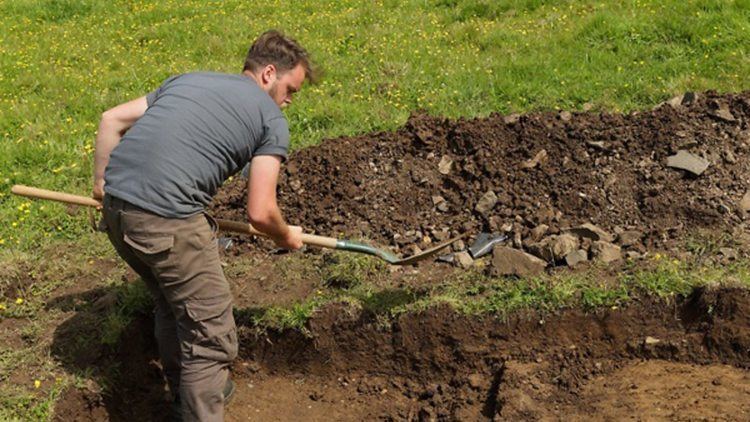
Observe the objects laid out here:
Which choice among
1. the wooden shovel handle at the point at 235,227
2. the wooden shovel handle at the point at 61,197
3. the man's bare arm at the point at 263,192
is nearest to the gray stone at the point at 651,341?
the wooden shovel handle at the point at 235,227

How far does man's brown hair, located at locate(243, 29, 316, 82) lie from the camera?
404cm

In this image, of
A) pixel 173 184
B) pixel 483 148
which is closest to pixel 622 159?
pixel 483 148

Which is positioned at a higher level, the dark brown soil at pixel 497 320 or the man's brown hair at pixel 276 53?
the man's brown hair at pixel 276 53

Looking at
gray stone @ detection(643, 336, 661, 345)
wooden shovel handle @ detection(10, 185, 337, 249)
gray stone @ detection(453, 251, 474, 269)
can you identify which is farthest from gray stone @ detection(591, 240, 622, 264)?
wooden shovel handle @ detection(10, 185, 337, 249)

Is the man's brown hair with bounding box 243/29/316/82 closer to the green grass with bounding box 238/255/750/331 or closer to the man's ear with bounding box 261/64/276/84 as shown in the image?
the man's ear with bounding box 261/64/276/84

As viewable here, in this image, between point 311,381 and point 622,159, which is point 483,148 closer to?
point 622,159

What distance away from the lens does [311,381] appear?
509 cm

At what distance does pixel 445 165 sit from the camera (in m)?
6.00

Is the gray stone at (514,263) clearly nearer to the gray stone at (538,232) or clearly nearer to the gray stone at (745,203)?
the gray stone at (538,232)

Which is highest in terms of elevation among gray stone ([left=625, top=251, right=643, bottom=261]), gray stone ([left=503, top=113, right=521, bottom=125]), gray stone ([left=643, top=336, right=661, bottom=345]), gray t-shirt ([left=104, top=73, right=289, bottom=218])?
gray t-shirt ([left=104, top=73, right=289, bottom=218])

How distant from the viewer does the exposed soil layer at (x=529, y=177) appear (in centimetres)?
545

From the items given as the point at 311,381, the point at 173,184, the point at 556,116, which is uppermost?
the point at 173,184

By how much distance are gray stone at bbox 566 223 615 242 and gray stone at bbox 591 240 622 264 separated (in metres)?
0.12

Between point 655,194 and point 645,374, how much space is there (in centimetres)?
142
